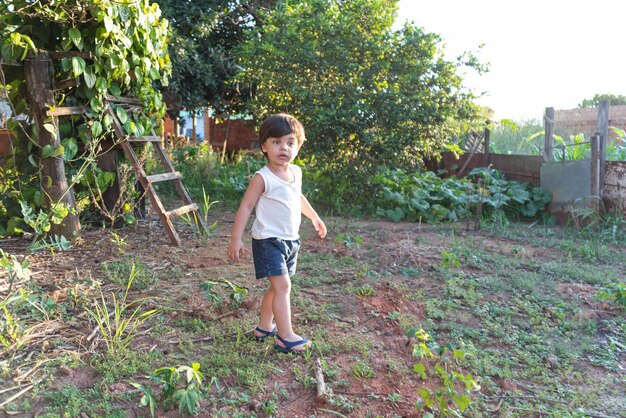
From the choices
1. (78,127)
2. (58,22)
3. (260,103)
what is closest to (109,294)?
(78,127)

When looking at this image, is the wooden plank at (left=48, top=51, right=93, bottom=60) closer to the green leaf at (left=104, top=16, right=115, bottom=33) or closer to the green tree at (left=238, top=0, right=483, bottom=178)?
the green leaf at (left=104, top=16, right=115, bottom=33)

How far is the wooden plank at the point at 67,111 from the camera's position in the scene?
186 inches

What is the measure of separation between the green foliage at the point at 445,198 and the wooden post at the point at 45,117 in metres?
3.86

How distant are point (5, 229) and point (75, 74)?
1654 mm

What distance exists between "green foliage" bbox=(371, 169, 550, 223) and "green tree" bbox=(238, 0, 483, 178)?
44cm

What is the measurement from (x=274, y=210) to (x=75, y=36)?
107 inches

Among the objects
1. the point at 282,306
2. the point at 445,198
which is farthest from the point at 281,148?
the point at 445,198

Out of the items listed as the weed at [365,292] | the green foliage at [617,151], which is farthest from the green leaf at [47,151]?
the green foliage at [617,151]

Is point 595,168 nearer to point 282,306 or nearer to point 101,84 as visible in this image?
point 282,306

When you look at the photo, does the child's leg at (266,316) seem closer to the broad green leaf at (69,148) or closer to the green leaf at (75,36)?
the broad green leaf at (69,148)

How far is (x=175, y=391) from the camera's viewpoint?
95.7 inches

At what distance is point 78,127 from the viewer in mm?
5125

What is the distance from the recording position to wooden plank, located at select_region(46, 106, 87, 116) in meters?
4.73

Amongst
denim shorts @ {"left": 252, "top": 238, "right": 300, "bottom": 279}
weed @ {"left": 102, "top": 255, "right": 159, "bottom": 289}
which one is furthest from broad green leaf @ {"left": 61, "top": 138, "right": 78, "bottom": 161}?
denim shorts @ {"left": 252, "top": 238, "right": 300, "bottom": 279}
